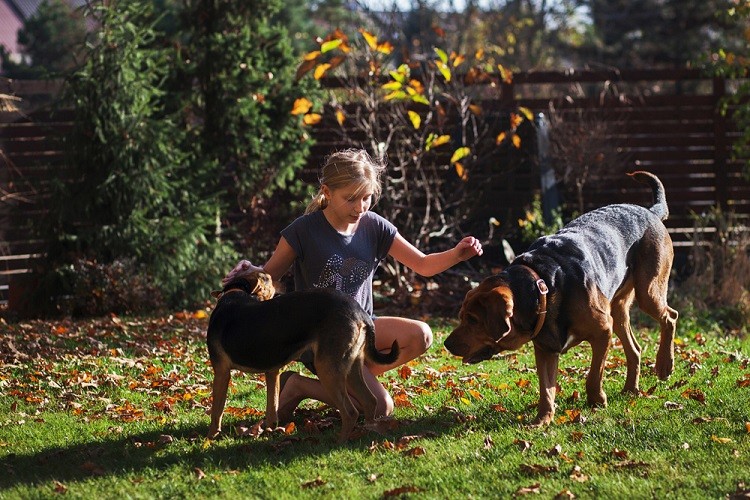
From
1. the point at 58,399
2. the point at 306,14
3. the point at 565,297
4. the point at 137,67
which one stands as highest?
the point at 306,14

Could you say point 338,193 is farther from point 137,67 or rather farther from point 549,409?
point 137,67

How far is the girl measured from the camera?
5629 mm

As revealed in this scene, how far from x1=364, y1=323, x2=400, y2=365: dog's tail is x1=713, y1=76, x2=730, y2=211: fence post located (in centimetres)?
934

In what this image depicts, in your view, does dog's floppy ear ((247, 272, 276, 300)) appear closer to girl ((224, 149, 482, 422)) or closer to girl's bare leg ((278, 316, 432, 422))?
girl ((224, 149, 482, 422))

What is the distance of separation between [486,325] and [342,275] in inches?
37.8

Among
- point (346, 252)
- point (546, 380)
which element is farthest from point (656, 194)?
point (346, 252)

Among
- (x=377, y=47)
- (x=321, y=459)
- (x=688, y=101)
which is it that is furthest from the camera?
(x=688, y=101)

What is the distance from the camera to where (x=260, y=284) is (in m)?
5.34

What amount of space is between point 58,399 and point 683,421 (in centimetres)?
389

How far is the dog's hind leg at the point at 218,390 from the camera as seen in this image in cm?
513

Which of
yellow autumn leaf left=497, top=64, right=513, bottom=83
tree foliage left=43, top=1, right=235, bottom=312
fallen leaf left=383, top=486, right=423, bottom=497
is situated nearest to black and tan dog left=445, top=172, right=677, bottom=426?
fallen leaf left=383, top=486, right=423, bottom=497

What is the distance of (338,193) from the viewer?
18.5ft

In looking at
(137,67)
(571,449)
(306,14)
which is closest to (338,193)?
(571,449)

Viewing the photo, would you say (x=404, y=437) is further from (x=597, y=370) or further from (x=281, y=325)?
(x=597, y=370)
